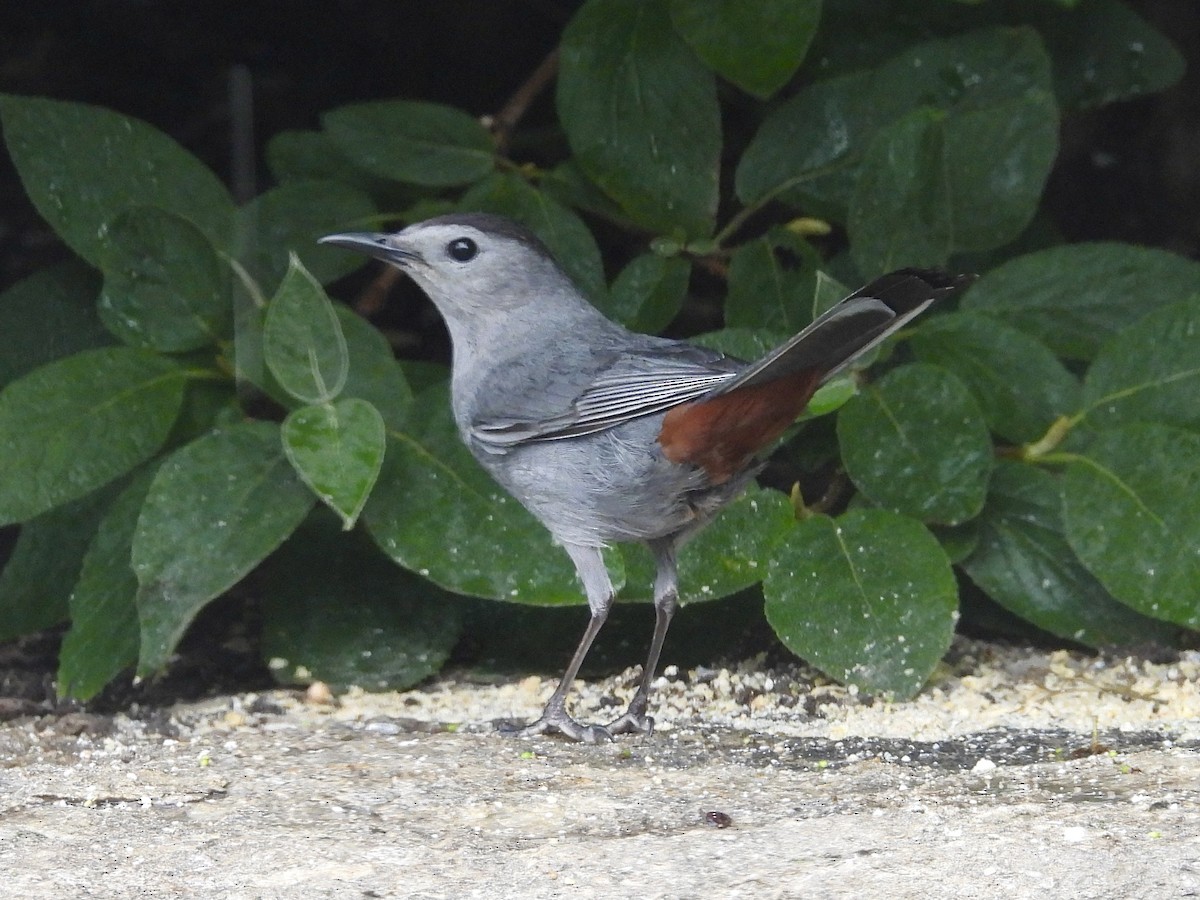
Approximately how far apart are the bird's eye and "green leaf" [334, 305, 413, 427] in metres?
0.35

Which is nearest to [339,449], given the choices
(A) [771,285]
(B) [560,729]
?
(B) [560,729]

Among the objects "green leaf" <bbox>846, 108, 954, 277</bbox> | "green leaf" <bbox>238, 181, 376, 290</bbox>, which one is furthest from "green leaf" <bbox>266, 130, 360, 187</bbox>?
"green leaf" <bbox>846, 108, 954, 277</bbox>

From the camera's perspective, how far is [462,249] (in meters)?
4.09

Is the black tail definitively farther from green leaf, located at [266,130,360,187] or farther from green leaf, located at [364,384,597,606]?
green leaf, located at [266,130,360,187]

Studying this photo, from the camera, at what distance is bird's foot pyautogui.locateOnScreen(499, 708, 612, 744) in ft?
12.2

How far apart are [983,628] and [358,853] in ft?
7.57

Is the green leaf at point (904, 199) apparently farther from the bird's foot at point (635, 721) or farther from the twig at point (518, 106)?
the bird's foot at point (635, 721)

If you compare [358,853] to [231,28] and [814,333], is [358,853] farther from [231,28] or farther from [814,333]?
[231,28]

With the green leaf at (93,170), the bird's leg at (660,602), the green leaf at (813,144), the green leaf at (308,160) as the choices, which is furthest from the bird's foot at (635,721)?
the green leaf at (308,160)

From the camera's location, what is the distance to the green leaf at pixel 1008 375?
4309 mm

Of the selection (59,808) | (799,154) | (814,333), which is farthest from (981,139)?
(59,808)

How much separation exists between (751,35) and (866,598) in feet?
5.00

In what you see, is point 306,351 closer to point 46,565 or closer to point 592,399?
point 592,399

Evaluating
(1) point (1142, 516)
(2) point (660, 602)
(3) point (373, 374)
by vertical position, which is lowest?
(2) point (660, 602)
